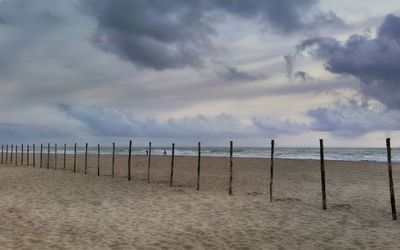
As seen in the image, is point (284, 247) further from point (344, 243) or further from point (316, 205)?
point (316, 205)

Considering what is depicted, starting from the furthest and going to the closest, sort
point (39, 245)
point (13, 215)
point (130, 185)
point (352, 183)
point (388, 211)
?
point (352, 183) → point (130, 185) → point (388, 211) → point (13, 215) → point (39, 245)

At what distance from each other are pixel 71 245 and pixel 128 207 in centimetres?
542

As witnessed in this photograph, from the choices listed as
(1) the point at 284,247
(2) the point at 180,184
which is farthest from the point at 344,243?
(2) the point at 180,184

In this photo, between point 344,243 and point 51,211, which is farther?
point 51,211

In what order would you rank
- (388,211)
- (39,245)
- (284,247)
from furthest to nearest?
(388,211) → (284,247) → (39,245)

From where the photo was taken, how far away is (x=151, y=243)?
1023 centimetres

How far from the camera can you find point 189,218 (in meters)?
13.4

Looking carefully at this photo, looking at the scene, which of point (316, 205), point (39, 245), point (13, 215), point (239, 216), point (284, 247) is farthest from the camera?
point (316, 205)

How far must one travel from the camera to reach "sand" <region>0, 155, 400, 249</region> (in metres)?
10.4

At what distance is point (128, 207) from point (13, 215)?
3.75 m

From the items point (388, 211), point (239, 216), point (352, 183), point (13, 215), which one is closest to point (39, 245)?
point (13, 215)

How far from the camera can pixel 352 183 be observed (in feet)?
79.4

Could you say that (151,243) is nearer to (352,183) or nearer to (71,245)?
(71,245)

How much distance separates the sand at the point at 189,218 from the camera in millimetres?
10414
